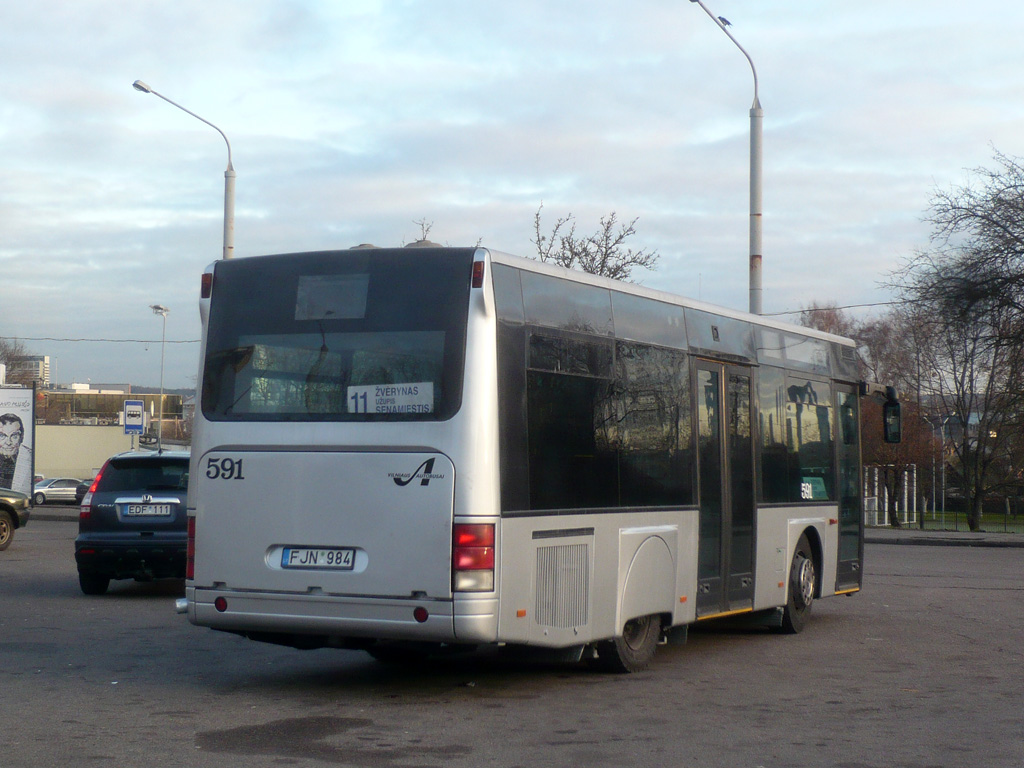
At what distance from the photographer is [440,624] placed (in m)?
7.50

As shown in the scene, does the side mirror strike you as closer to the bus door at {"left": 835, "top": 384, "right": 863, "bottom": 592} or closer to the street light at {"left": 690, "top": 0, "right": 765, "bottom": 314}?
the bus door at {"left": 835, "top": 384, "right": 863, "bottom": 592}

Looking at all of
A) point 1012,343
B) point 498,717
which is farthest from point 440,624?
point 1012,343

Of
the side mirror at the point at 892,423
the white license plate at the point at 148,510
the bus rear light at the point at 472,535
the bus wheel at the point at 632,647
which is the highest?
the side mirror at the point at 892,423

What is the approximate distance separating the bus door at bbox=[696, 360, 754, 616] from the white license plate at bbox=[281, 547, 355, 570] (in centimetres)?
343

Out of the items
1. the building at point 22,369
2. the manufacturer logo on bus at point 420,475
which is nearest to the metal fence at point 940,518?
the manufacturer logo on bus at point 420,475

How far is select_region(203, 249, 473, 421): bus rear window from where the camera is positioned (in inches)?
305

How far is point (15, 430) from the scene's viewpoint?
1262 inches

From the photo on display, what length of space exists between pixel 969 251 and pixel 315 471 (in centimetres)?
2992

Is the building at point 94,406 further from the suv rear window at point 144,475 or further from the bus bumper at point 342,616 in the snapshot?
the bus bumper at point 342,616

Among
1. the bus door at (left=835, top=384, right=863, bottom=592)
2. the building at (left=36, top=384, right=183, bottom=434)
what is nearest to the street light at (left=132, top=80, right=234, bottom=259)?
the bus door at (left=835, top=384, right=863, bottom=592)

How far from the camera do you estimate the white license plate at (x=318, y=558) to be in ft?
25.5

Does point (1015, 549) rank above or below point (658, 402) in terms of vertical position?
below

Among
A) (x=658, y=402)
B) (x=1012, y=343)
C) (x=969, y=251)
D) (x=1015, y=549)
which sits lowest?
(x=1015, y=549)

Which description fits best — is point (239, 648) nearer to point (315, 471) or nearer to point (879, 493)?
point (315, 471)
